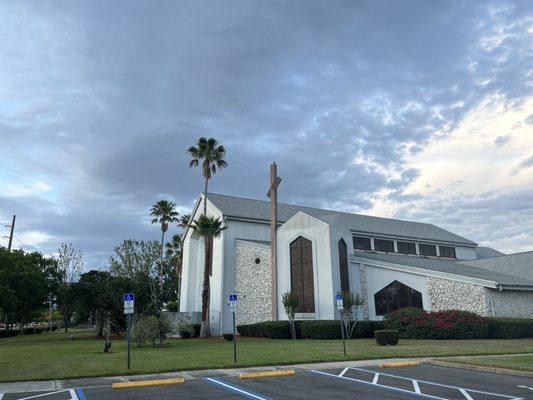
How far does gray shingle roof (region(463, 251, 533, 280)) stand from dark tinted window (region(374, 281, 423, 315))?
11325 mm

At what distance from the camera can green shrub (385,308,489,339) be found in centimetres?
2623

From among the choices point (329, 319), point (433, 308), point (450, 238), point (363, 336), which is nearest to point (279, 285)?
point (329, 319)

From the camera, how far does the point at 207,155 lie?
42406 millimetres

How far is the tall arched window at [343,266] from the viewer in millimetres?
33344

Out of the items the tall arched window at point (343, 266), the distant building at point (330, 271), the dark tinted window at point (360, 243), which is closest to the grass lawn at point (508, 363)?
the distant building at point (330, 271)

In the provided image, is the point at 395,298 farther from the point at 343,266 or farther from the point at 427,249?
the point at 427,249

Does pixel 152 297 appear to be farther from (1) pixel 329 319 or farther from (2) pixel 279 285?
(1) pixel 329 319

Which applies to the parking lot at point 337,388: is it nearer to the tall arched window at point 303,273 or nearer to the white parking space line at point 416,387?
the white parking space line at point 416,387

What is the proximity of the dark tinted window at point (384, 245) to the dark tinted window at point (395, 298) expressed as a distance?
11.5 m

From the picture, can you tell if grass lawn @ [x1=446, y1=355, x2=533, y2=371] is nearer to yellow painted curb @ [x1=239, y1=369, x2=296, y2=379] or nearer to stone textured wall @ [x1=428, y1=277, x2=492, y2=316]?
yellow painted curb @ [x1=239, y1=369, x2=296, y2=379]

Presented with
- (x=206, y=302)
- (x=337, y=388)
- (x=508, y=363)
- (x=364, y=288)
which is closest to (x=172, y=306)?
(x=206, y=302)

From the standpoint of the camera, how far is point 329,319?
31.6 metres

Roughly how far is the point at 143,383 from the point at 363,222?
38690 millimetres

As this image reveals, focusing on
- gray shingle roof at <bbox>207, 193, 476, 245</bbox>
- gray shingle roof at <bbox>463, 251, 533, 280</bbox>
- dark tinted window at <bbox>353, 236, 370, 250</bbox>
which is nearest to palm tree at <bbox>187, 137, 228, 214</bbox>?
gray shingle roof at <bbox>207, 193, 476, 245</bbox>
